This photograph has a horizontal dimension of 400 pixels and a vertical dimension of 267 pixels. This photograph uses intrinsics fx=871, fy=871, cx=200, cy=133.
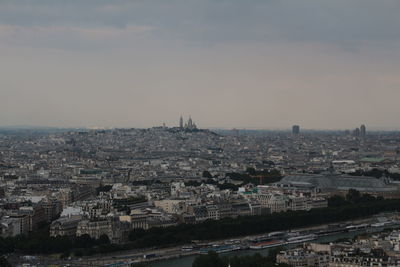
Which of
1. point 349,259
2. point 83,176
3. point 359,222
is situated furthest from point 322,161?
point 349,259

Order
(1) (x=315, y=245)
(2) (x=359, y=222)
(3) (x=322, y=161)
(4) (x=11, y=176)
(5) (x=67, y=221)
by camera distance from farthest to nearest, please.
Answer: (3) (x=322, y=161) → (4) (x=11, y=176) → (2) (x=359, y=222) → (5) (x=67, y=221) → (1) (x=315, y=245)

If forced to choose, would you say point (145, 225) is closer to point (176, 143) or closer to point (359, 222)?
point (359, 222)

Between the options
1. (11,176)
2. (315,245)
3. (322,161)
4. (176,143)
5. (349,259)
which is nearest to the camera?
(349,259)

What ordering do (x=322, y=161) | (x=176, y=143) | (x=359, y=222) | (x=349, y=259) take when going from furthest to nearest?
(x=176, y=143) → (x=322, y=161) → (x=359, y=222) → (x=349, y=259)

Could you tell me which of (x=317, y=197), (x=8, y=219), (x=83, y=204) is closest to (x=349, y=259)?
(x=8, y=219)

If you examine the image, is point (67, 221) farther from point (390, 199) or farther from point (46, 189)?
point (390, 199)

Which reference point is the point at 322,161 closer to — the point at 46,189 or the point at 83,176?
the point at 83,176

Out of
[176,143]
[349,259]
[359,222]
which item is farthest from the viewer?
[176,143]

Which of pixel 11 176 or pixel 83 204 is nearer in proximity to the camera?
pixel 83 204

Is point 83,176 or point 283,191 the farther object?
point 83,176
